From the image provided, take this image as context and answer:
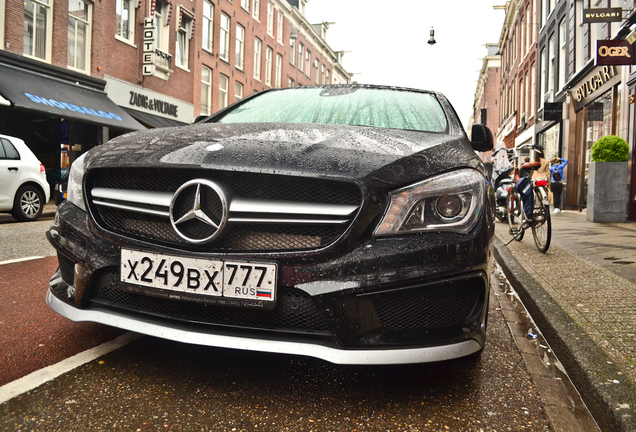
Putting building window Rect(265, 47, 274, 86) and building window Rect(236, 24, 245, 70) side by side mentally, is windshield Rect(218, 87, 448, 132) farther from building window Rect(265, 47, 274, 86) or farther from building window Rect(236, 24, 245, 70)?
building window Rect(265, 47, 274, 86)

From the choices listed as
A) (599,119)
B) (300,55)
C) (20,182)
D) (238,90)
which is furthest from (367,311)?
(300,55)

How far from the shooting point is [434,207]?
1.89m

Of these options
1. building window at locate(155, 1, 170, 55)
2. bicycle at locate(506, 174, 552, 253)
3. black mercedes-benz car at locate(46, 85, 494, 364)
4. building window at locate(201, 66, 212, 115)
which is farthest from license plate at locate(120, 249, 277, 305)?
building window at locate(201, 66, 212, 115)

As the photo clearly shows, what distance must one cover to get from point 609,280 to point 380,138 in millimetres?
2943

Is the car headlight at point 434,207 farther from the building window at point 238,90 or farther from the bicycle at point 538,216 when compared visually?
the building window at point 238,90

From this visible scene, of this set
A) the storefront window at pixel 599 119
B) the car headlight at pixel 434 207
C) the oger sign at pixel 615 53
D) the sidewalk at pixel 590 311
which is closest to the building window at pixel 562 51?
the storefront window at pixel 599 119

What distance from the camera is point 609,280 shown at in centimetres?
415

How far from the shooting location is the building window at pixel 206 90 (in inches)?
934

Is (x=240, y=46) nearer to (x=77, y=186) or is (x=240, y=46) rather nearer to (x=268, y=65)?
(x=268, y=65)

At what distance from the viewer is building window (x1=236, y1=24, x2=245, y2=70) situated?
2684cm

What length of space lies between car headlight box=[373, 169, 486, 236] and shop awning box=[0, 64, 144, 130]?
42.8 feet

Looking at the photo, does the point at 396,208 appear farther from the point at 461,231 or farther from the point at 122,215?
the point at 122,215

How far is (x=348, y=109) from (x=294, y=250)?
1.50m

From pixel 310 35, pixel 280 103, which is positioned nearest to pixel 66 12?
pixel 280 103
